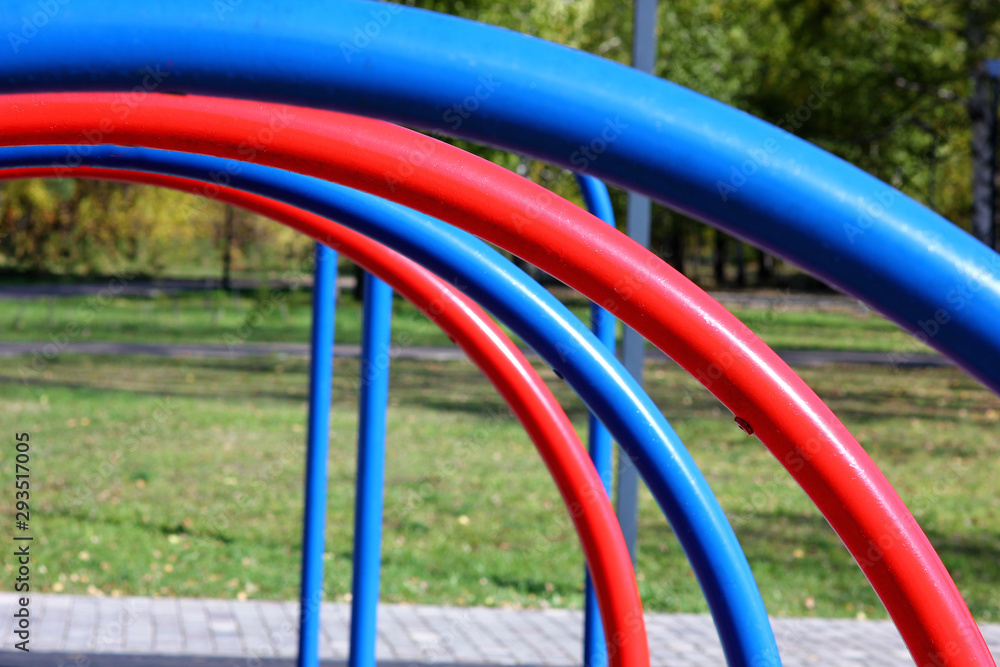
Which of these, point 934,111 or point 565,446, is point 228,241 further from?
point 565,446

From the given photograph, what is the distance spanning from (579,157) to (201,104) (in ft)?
1.59

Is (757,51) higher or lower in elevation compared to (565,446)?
higher

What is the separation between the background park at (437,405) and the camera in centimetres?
611

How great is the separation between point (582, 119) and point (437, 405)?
11.1 meters

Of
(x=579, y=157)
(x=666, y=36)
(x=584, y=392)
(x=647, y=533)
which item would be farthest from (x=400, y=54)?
(x=666, y=36)

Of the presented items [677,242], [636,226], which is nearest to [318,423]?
[636,226]

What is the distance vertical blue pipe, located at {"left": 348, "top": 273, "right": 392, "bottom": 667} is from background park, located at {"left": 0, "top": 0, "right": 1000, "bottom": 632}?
2.30 metres

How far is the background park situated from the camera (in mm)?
6109

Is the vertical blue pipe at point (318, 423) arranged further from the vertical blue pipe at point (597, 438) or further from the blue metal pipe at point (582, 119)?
the blue metal pipe at point (582, 119)

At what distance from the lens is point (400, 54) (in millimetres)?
628

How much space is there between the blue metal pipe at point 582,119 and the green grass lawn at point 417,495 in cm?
513

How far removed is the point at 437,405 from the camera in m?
11.6

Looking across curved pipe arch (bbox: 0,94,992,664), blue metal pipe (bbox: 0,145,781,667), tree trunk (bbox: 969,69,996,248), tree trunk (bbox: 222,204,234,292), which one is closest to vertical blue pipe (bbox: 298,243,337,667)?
blue metal pipe (bbox: 0,145,781,667)

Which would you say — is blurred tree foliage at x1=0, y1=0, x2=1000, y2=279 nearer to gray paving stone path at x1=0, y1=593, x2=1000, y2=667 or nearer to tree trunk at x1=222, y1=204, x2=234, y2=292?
tree trunk at x1=222, y1=204, x2=234, y2=292
